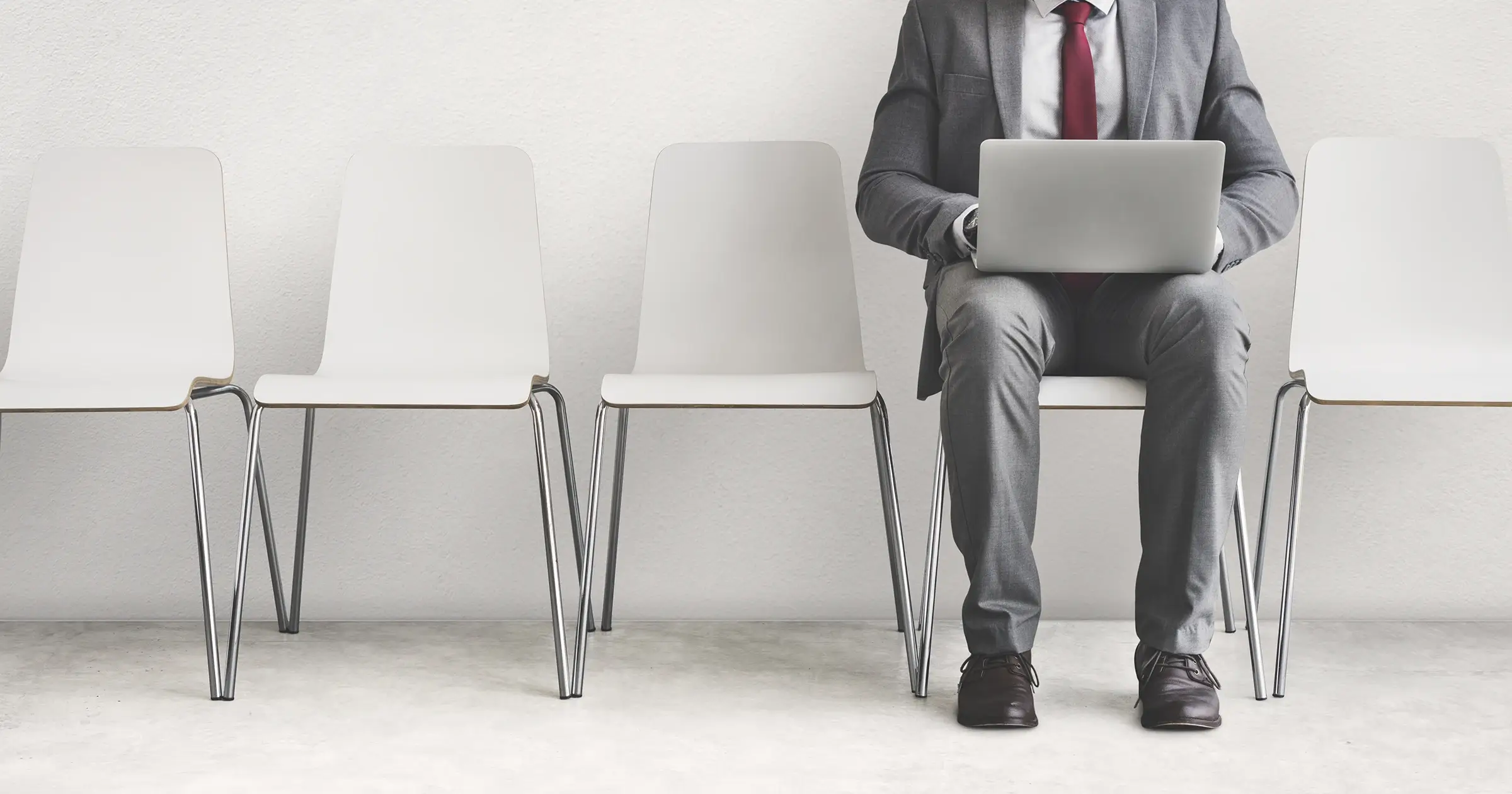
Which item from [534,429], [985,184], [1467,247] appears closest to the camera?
[985,184]

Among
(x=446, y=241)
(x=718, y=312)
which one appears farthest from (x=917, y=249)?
(x=446, y=241)

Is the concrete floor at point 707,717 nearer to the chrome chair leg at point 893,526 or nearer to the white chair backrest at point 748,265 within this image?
the chrome chair leg at point 893,526

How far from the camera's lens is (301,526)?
79.1 inches

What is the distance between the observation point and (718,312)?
1.98 meters

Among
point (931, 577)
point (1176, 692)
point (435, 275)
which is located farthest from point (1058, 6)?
point (435, 275)

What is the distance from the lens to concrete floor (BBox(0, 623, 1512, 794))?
52.9 inches

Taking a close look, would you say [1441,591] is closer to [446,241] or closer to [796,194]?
[796,194]

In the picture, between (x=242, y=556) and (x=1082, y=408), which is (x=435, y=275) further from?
(x=1082, y=408)

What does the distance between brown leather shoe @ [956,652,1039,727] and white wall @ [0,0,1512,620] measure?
2.06 feet

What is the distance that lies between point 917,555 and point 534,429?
2.59 feet

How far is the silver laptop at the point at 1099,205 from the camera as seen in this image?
4.54 feet

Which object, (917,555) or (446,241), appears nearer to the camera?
(446,241)

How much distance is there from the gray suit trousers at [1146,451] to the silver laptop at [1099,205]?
0.24 ft

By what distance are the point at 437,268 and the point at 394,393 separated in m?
0.42
